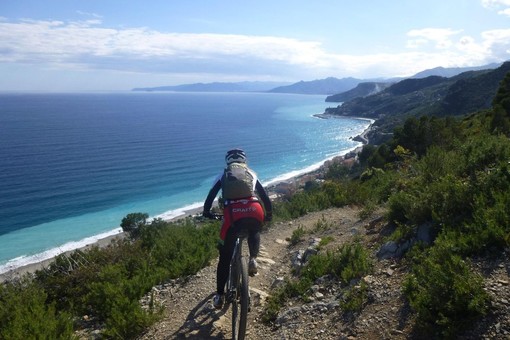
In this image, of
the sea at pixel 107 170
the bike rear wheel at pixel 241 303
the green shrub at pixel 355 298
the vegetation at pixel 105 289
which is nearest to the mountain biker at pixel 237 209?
the bike rear wheel at pixel 241 303

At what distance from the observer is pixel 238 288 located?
5.27 m

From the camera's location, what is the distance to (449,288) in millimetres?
3902

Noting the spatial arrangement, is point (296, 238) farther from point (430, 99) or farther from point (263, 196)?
point (430, 99)

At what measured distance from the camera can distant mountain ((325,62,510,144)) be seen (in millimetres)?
92375

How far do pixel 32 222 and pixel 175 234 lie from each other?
37.5m

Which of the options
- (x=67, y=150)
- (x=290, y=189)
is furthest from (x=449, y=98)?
(x=67, y=150)

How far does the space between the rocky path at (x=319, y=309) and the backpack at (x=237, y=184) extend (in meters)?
2.05

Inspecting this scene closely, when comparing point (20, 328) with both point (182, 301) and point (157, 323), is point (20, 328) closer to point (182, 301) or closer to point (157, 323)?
point (157, 323)

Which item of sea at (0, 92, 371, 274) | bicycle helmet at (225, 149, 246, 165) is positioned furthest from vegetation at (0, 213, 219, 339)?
sea at (0, 92, 371, 274)

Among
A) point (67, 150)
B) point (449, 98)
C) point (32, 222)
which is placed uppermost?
point (449, 98)

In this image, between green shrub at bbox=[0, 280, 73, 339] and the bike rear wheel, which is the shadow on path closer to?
the bike rear wheel

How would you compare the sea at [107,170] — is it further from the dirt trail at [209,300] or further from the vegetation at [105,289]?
the dirt trail at [209,300]

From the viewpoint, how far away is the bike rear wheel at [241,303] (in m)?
4.89

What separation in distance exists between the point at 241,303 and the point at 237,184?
164cm
